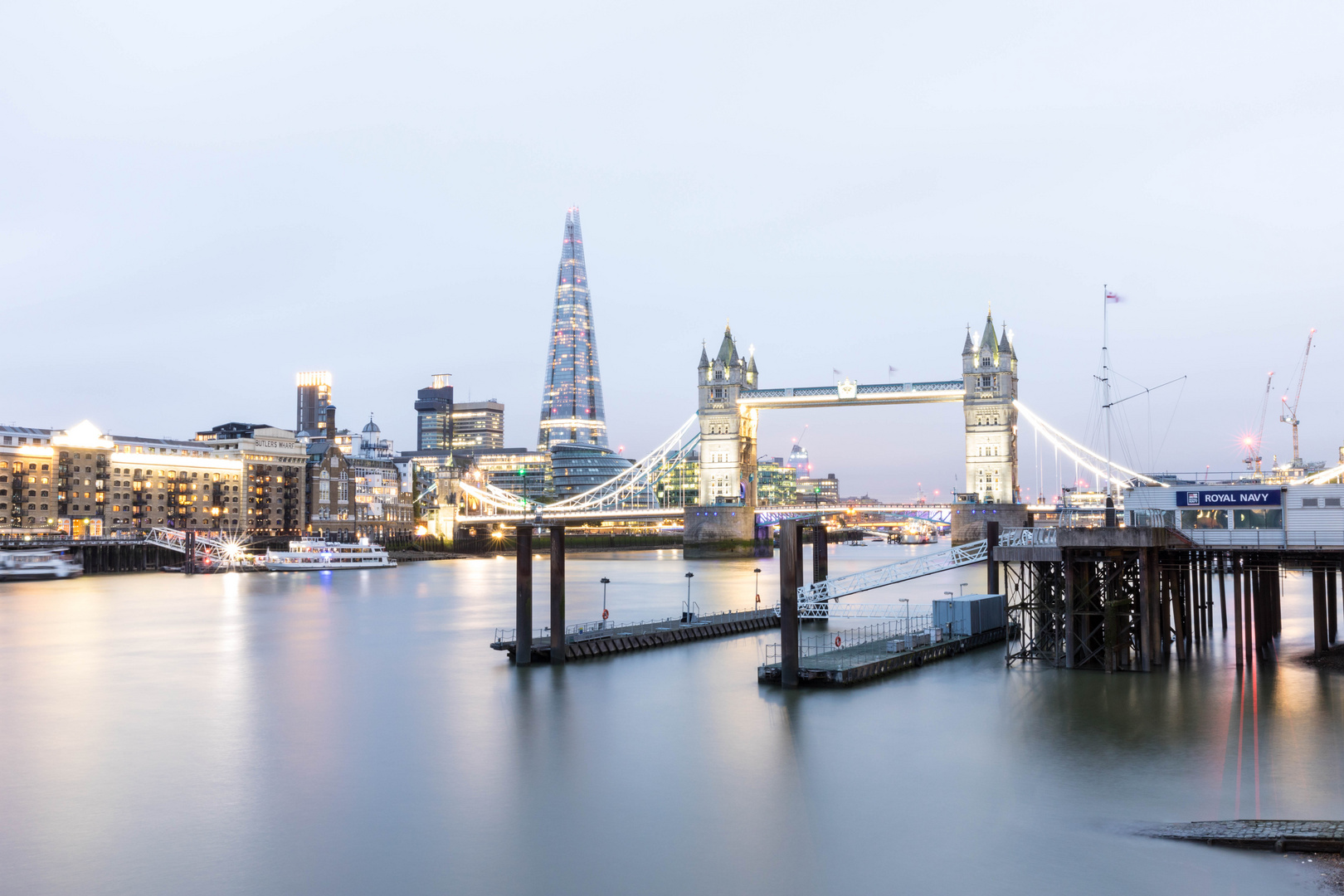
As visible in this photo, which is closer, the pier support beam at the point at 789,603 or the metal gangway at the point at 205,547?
the pier support beam at the point at 789,603

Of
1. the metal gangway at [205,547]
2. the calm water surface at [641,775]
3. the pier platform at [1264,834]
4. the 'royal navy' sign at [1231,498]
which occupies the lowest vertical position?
the calm water surface at [641,775]

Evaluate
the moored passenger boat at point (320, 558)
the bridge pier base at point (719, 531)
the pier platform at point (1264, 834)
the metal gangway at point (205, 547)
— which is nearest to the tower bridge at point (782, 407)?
the bridge pier base at point (719, 531)

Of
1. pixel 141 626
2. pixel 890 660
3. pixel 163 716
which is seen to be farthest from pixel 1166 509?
pixel 141 626

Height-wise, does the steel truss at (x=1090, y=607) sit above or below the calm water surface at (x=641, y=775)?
above

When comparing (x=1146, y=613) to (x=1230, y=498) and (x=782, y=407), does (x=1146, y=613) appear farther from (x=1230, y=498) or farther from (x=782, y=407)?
(x=782, y=407)

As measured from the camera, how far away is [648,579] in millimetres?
100125

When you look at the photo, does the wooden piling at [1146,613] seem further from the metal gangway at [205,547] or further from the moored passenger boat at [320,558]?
the metal gangway at [205,547]

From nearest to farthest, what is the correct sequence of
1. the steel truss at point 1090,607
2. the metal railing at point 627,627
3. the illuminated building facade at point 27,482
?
the steel truss at point 1090,607, the metal railing at point 627,627, the illuminated building facade at point 27,482

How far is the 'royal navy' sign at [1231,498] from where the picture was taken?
3522 centimetres

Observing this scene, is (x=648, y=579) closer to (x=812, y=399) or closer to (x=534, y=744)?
(x=812, y=399)

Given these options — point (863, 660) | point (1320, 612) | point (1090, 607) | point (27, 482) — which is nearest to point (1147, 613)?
point (1090, 607)

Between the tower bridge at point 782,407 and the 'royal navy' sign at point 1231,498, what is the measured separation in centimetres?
9479

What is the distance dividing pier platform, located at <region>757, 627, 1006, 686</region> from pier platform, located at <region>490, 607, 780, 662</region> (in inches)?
292

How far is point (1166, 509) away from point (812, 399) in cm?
10922
